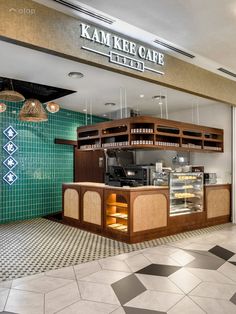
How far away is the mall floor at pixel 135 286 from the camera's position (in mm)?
2740

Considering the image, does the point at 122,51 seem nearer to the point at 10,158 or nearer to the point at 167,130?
the point at 167,130

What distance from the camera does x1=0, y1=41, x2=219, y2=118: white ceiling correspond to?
4348 mm

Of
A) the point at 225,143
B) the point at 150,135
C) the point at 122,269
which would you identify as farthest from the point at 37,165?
the point at 225,143

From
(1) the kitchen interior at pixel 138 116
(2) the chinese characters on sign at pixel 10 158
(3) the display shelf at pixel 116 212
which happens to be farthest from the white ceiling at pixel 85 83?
(3) the display shelf at pixel 116 212

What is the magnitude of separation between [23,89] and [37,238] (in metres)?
3.27

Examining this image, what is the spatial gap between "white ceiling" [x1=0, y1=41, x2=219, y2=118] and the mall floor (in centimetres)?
318

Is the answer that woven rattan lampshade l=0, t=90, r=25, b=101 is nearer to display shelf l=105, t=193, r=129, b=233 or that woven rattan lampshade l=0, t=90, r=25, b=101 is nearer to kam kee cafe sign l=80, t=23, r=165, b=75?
kam kee cafe sign l=80, t=23, r=165, b=75

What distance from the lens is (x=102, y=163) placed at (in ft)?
29.3

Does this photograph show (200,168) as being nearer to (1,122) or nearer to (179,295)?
(179,295)

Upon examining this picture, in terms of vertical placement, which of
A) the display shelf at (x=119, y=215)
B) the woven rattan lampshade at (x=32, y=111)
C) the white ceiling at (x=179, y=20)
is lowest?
the display shelf at (x=119, y=215)

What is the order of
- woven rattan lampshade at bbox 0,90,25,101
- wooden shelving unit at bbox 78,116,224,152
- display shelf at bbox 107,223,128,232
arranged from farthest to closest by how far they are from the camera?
1. wooden shelving unit at bbox 78,116,224,152
2. display shelf at bbox 107,223,128,232
3. woven rattan lampshade at bbox 0,90,25,101

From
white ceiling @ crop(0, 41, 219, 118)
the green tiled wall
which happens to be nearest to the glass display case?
white ceiling @ crop(0, 41, 219, 118)

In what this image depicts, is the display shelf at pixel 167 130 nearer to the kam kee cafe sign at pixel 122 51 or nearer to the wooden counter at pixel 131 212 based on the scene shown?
the wooden counter at pixel 131 212

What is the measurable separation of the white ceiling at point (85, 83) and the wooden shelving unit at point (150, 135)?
0.72m
